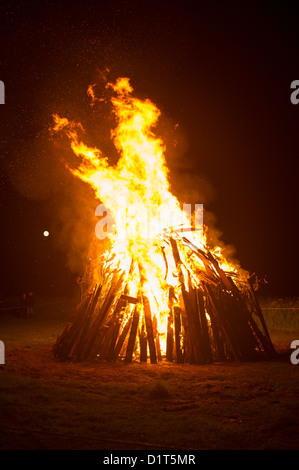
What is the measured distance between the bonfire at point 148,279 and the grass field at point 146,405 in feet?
1.54

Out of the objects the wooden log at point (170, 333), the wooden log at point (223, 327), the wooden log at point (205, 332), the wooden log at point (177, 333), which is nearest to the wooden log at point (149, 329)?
the wooden log at point (170, 333)

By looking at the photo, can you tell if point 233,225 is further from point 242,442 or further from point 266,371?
point 242,442

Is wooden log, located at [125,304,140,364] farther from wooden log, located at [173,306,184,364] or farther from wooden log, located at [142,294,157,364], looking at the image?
wooden log, located at [173,306,184,364]

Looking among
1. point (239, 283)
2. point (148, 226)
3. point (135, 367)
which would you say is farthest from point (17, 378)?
point (239, 283)

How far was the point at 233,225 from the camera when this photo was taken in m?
32.4

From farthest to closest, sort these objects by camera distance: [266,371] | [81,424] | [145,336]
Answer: [145,336], [266,371], [81,424]

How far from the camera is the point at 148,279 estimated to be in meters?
9.87

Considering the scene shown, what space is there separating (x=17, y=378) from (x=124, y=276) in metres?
3.29

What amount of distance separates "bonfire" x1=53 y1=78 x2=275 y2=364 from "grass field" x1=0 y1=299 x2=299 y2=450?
47 cm

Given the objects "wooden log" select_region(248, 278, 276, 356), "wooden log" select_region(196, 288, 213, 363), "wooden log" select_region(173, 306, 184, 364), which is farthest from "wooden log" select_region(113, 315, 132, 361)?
"wooden log" select_region(248, 278, 276, 356)

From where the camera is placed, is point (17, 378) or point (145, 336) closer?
point (17, 378)

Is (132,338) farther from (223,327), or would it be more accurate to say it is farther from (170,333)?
(223,327)

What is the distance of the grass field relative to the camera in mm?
4695

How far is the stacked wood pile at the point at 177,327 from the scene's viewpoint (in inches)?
350
